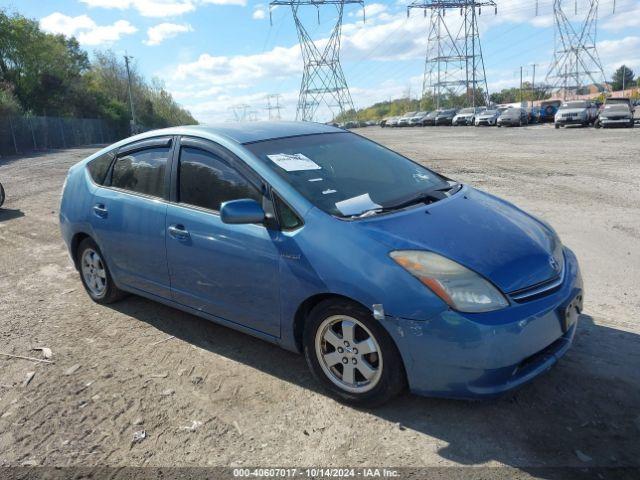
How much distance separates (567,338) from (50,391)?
3331 mm

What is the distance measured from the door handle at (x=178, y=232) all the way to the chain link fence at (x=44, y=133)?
32174mm

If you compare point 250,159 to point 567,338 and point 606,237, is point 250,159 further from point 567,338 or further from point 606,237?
point 606,237

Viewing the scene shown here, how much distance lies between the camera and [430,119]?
2359 inches

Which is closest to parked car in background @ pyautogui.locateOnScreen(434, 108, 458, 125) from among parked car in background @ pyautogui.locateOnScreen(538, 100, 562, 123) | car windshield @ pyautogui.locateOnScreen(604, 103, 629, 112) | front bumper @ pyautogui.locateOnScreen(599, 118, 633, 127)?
parked car in background @ pyautogui.locateOnScreen(538, 100, 562, 123)

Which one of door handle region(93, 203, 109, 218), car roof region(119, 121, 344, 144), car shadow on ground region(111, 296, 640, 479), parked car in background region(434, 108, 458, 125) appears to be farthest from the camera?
parked car in background region(434, 108, 458, 125)

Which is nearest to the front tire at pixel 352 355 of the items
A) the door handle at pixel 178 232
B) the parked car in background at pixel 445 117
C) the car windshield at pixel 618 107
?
the door handle at pixel 178 232

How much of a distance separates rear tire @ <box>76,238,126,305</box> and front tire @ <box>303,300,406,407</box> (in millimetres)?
2432

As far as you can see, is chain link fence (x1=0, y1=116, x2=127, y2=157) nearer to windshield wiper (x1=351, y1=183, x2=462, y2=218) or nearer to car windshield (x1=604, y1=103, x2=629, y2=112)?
windshield wiper (x1=351, y1=183, x2=462, y2=218)

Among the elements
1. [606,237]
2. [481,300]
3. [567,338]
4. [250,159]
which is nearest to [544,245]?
[567,338]

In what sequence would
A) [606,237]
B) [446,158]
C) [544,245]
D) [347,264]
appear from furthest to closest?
[446,158] < [606,237] < [544,245] < [347,264]

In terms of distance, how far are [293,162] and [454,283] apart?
1487mm

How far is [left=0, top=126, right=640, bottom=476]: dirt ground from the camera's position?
2906mm

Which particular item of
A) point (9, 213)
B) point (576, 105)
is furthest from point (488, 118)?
point (9, 213)

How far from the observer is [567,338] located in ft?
10.7
